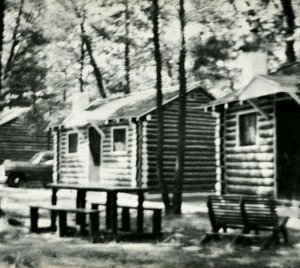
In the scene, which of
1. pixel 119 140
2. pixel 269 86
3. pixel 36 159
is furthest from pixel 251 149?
pixel 36 159

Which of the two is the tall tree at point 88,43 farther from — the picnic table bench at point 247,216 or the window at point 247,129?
the picnic table bench at point 247,216

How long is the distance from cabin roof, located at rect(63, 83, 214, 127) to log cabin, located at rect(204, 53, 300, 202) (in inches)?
186

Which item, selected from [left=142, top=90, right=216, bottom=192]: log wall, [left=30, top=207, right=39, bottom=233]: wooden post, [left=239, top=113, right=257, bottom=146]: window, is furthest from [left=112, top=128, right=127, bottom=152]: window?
[left=30, top=207, right=39, bottom=233]: wooden post

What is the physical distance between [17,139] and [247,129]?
68.0 feet

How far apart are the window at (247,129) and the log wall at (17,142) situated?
18.9 metres

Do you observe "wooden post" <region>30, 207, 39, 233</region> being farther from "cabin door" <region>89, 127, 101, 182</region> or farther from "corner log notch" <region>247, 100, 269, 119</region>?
"cabin door" <region>89, 127, 101, 182</region>

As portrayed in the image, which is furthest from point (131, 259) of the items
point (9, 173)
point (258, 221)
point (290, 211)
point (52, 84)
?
point (52, 84)

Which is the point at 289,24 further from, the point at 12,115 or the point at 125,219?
the point at 12,115

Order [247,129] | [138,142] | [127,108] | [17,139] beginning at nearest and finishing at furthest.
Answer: [247,129]
[138,142]
[127,108]
[17,139]

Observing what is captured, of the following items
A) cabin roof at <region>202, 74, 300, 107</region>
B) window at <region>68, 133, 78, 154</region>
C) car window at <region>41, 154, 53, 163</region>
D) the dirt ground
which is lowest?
the dirt ground

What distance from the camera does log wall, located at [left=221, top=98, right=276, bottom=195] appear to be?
14.8m

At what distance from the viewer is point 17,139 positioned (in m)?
33.7

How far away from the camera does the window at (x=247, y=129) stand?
15.8 meters

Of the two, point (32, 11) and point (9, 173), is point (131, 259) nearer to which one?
point (32, 11)
